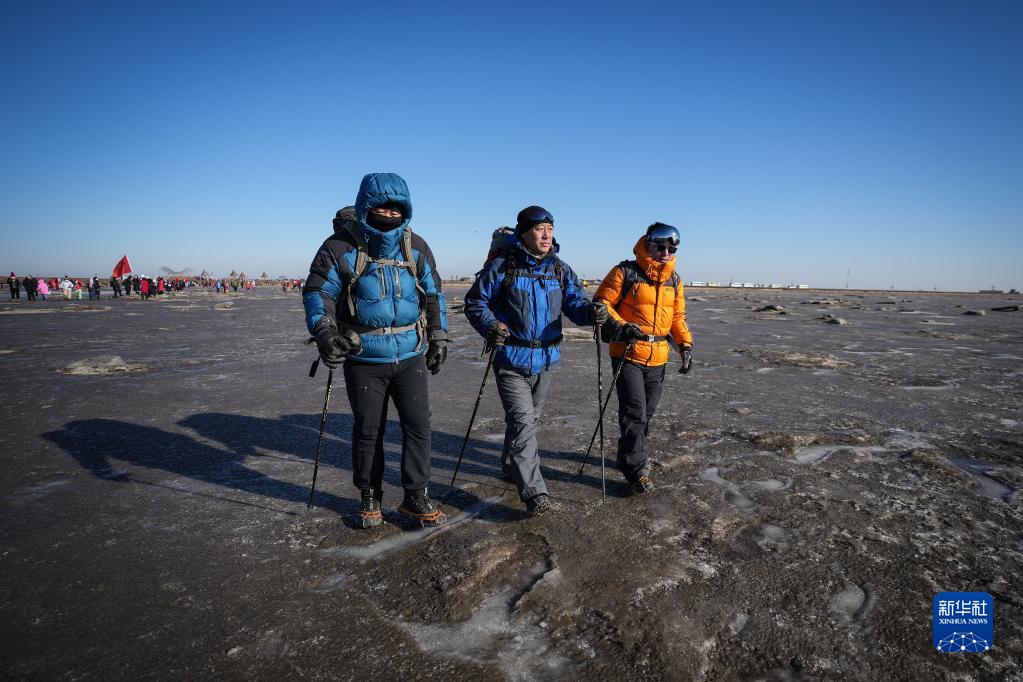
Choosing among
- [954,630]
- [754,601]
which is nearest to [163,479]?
[754,601]

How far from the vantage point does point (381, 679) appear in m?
2.11

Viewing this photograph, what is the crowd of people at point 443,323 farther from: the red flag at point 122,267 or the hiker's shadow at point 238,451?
the red flag at point 122,267

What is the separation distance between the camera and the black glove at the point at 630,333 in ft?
13.0

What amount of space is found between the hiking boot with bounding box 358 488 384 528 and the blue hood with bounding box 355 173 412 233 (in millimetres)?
1778

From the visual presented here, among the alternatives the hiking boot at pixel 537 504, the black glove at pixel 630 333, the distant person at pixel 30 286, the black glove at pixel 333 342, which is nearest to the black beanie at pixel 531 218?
the black glove at pixel 630 333

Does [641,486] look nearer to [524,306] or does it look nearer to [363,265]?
[524,306]

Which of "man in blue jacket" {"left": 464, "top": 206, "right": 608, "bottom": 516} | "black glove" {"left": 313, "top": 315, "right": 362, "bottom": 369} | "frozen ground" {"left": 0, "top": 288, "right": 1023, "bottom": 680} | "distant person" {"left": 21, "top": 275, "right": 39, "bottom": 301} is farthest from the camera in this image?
"distant person" {"left": 21, "top": 275, "right": 39, "bottom": 301}

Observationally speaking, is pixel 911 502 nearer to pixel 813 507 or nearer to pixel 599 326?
pixel 813 507

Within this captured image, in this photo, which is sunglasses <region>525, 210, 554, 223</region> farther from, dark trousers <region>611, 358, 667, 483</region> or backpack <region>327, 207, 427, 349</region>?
dark trousers <region>611, 358, 667, 483</region>

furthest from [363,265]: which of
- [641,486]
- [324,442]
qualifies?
[324,442]

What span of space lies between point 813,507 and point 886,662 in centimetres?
161

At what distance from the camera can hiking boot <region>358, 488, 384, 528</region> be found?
3.47 meters

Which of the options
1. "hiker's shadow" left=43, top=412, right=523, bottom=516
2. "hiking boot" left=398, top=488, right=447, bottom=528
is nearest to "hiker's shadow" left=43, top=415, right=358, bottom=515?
"hiker's shadow" left=43, top=412, right=523, bottom=516

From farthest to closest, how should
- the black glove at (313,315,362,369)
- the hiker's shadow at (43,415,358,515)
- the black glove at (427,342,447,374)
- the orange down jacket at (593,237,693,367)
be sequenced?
the orange down jacket at (593,237,693,367), the hiker's shadow at (43,415,358,515), the black glove at (427,342,447,374), the black glove at (313,315,362,369)
